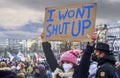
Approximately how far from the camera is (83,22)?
6.42 meters

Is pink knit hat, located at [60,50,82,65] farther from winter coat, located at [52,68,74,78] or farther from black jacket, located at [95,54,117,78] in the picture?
→ black jacket, located at [95,54,117,78]

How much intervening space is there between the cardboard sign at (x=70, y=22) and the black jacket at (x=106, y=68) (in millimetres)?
577

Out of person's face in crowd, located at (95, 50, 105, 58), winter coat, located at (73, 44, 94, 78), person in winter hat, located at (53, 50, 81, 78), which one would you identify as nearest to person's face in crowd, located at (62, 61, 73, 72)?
person in winter hat, located at (53, 50, 81, 78)

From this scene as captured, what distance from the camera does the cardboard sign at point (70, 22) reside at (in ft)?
20.8

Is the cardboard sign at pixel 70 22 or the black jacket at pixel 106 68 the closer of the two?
the black jacket at pixel 106 68

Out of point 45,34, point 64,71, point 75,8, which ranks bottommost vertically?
point 64,71

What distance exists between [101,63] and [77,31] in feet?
3.10

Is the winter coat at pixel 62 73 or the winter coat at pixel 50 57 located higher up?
the winter coat at pixel 50 57

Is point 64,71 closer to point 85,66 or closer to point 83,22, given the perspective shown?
point 85,66

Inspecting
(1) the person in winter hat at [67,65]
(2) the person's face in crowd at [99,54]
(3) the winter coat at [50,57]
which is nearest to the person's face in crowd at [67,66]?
(1) the person in winter hat at [67,65]

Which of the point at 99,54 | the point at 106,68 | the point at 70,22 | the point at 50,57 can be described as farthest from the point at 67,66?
the point at 70,22

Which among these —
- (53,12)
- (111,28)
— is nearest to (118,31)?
(111,28)

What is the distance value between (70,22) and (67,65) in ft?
3.45

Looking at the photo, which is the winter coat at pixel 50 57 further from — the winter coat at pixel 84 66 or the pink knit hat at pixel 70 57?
the winter coat at pixel 84 66
